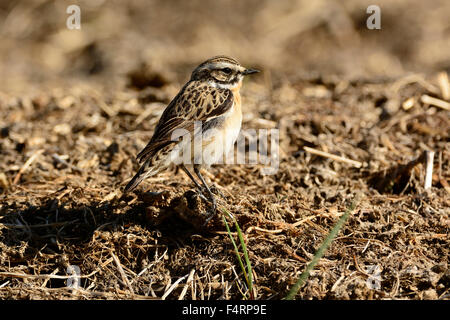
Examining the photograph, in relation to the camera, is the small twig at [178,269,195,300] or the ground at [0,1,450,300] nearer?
the small twig at [178,269,195,300]

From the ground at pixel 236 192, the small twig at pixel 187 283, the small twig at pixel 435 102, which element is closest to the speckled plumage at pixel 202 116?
the ground at pixel 236 192

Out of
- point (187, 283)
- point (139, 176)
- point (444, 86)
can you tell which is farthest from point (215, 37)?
point (187, 283)

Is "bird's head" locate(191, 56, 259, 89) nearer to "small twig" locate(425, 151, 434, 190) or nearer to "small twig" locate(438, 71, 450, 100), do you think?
"small twig" locate(425, 151, 434, 190)

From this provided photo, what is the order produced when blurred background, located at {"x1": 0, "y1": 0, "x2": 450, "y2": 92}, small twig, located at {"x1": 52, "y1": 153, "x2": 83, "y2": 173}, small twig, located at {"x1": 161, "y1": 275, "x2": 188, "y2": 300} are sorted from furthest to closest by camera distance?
blurred background, located at {"x1": 0, "y1": 0, "x2": 450, "y2": 92}
small twig, located at {"x1": 52, "y1": 153, "x2": 83, "y2": 173}
small twig, located at {"x1": 161, "y1": 275, "x2": 188, "y2": 300}

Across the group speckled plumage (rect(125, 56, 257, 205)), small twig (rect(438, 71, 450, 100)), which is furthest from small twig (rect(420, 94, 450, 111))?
speckled plumage (rect(125, 56, 257, 205))

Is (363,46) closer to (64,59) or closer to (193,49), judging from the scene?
(193,49)
